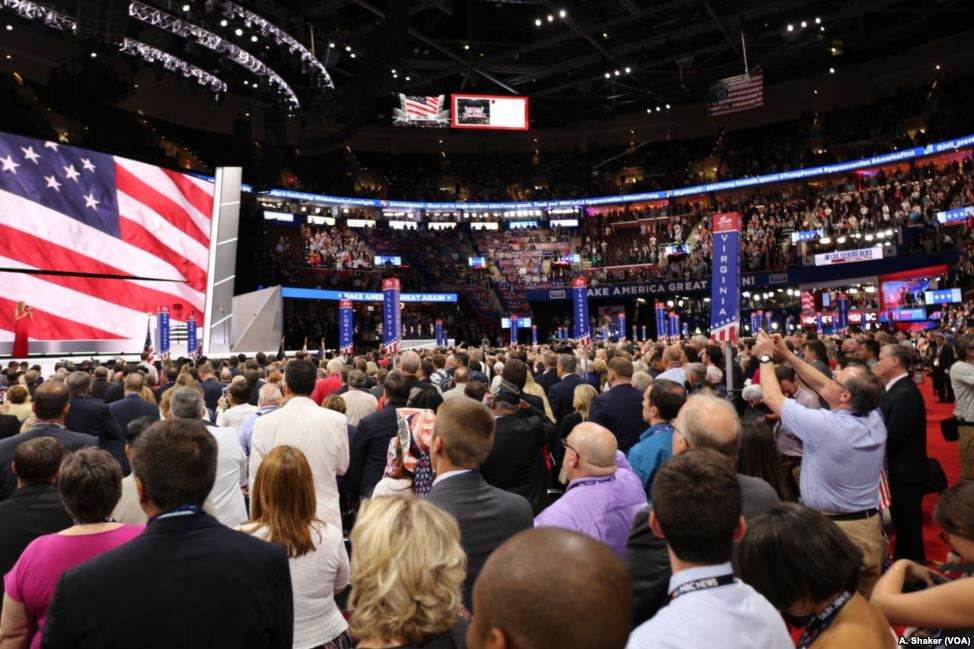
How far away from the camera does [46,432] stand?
4227 mm

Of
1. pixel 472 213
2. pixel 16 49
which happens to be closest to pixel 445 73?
pixel 472 213

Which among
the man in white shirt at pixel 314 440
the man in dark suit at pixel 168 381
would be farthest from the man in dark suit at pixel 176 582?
the man in dark suit at pixel 168 381

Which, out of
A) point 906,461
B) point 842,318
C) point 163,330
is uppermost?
point 842,318

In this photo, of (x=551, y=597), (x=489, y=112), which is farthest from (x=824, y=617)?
(x=489, y=112)

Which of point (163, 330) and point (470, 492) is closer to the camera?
point (470, 492)

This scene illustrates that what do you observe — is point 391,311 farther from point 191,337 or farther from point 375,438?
point 375,438

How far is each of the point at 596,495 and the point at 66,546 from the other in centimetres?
197

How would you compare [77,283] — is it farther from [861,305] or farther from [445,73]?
[861,305]

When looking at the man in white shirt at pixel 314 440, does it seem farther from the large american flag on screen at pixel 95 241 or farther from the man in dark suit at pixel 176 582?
the large american flag on screen at pixel 95 241

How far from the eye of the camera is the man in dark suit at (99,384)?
27.3ft

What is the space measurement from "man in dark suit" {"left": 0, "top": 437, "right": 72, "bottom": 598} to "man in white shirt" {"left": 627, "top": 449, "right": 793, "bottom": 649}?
8.18 feet

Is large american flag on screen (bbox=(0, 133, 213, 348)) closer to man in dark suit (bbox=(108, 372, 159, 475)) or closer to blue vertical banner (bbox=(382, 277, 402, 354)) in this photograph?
blue vertical banner (bbox=(382, 277, 402, 354))

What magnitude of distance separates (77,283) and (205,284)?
3.76 meters

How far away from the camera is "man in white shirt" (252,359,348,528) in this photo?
4199 millimetres
